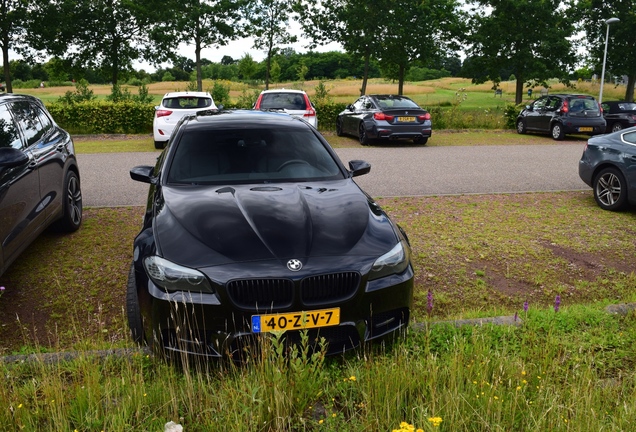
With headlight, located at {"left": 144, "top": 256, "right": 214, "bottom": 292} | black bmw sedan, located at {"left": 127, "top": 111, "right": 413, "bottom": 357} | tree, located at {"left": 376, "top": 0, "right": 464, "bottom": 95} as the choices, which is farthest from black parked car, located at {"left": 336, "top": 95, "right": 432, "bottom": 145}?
tree, located at {"left": 376, "top": 0, "right": 464, "bottom": 95}

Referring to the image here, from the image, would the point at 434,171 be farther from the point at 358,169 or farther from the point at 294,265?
the point at 294,265

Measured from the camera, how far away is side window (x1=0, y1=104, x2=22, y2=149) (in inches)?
230

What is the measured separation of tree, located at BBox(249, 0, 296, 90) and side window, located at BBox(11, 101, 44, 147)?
3305 cm

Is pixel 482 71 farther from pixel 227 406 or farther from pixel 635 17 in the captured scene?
pixel 227 406

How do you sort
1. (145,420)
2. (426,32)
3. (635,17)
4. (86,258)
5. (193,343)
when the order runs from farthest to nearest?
(635,17)
(426,32)
(86,258)
(193,343)
(145,420)

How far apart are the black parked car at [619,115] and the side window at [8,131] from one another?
22203 mm

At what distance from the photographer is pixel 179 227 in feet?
13.3

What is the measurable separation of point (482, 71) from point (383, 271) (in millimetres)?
40364

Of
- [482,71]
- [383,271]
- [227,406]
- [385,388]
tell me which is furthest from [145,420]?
[482,71]

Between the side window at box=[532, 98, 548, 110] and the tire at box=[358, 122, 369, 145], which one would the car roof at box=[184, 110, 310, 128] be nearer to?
the tire at box=[358, 122, 369, 145]

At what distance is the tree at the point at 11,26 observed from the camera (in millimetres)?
31453

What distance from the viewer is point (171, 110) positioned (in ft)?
56.1

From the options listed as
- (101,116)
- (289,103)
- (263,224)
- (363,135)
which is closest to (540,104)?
(363,135)

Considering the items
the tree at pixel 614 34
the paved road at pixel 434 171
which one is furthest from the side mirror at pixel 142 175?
the tree at pixel 614 34
